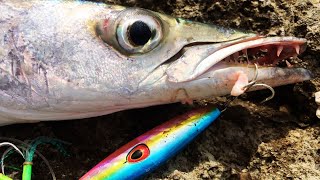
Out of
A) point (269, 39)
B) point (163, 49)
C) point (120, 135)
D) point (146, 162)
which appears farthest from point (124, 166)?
point (269, 39)

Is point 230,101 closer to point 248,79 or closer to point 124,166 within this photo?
point 248,79

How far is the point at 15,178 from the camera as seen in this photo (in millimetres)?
2262

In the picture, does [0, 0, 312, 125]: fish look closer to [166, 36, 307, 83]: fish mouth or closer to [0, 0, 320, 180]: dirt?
[166, 36, 307, 83]: fish mouth

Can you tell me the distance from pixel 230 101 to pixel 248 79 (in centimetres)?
36

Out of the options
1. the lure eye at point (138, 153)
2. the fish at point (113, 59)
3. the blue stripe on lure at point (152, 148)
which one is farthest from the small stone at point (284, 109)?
the lure eye at point (138, 153)

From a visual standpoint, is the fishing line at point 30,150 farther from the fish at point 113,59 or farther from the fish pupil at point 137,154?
the fish pupil at point 137,154

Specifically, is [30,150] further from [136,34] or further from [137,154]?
[136,34]

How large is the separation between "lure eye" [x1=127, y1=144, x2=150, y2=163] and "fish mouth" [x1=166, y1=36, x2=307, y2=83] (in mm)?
315

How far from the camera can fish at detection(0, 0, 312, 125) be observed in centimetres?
209

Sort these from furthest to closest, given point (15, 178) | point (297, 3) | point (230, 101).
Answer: point (297, 3), point (230, 101), point (15, 178)

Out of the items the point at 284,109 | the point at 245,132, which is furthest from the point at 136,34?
the point at 284,109

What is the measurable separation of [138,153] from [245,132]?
532mm

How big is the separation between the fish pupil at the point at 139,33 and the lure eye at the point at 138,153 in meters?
0.44

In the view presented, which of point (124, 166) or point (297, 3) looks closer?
point (124, 166)
